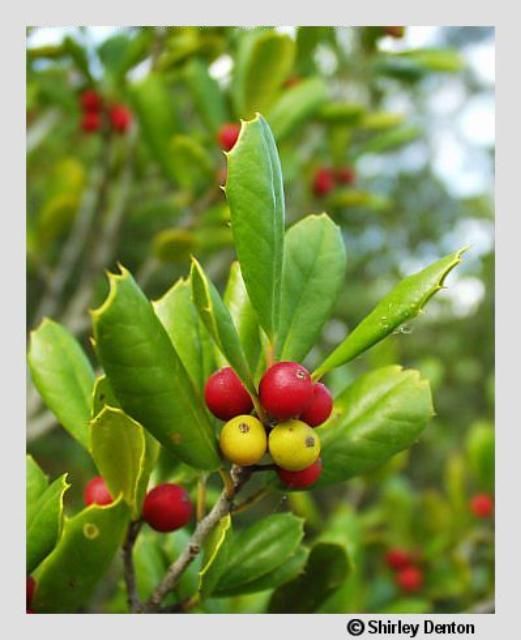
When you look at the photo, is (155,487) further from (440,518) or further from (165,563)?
(440,518)

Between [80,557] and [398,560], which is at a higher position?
[80,557]

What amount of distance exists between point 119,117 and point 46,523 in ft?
5.55

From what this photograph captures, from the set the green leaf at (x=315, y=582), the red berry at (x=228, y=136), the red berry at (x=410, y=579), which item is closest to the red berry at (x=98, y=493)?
the green leaf at (x=315, y=582)

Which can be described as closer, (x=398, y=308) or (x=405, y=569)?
(x=398, y=308)

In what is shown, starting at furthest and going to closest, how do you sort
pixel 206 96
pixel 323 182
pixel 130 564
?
pixel 323 182 < pixel 206 96 < pixel 130 564

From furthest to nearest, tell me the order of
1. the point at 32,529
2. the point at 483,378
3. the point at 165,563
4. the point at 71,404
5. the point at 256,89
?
1. the point at 483,378
2. the point at 256,89
3. the point at 165,563
4. the point at 71,404
5. the point at 32,529

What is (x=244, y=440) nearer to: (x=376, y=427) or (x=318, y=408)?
(x=318, y=408)

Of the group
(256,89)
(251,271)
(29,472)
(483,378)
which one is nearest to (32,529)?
(29,472)

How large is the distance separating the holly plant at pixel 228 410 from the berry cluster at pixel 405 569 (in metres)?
1.27

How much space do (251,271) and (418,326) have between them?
23.4 ft

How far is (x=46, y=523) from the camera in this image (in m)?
0.85

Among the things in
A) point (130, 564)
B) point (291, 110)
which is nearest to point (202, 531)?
point (130, 564)

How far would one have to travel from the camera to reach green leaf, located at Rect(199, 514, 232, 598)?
0.81m

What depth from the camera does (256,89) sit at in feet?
6.48
